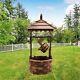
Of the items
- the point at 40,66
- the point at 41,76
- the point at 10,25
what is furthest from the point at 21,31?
the point at 41,76

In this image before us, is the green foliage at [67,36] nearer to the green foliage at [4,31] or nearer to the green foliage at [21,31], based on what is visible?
the green foliage at [21,31]

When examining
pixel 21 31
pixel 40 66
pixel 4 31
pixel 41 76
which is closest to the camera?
pixel 41 76

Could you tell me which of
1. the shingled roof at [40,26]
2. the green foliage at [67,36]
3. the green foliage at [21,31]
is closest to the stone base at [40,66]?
the shingled roof at [40,26]

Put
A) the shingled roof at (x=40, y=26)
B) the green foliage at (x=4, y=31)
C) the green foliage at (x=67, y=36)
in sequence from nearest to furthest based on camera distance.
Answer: the shingled roof at (x=40, y=26) < the green foliage at (x=4, y=31) < the green foliage at (x=67, y=36)

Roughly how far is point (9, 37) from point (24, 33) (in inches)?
715

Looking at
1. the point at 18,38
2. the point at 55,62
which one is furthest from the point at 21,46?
the point at 55,62

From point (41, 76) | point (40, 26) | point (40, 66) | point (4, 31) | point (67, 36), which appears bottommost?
point (41, 76)

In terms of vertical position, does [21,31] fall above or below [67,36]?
above

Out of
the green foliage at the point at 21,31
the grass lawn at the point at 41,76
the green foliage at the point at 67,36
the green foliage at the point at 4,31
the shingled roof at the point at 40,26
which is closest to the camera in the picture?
the shingled roof at the point at 40,26

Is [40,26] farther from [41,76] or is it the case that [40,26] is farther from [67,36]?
[67,36]

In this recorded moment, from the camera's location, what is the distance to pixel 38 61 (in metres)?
15.2

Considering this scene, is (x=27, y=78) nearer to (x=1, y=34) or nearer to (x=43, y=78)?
(x=43, y=78)

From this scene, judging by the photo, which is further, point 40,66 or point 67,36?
point 67,36

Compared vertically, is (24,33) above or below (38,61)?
above
